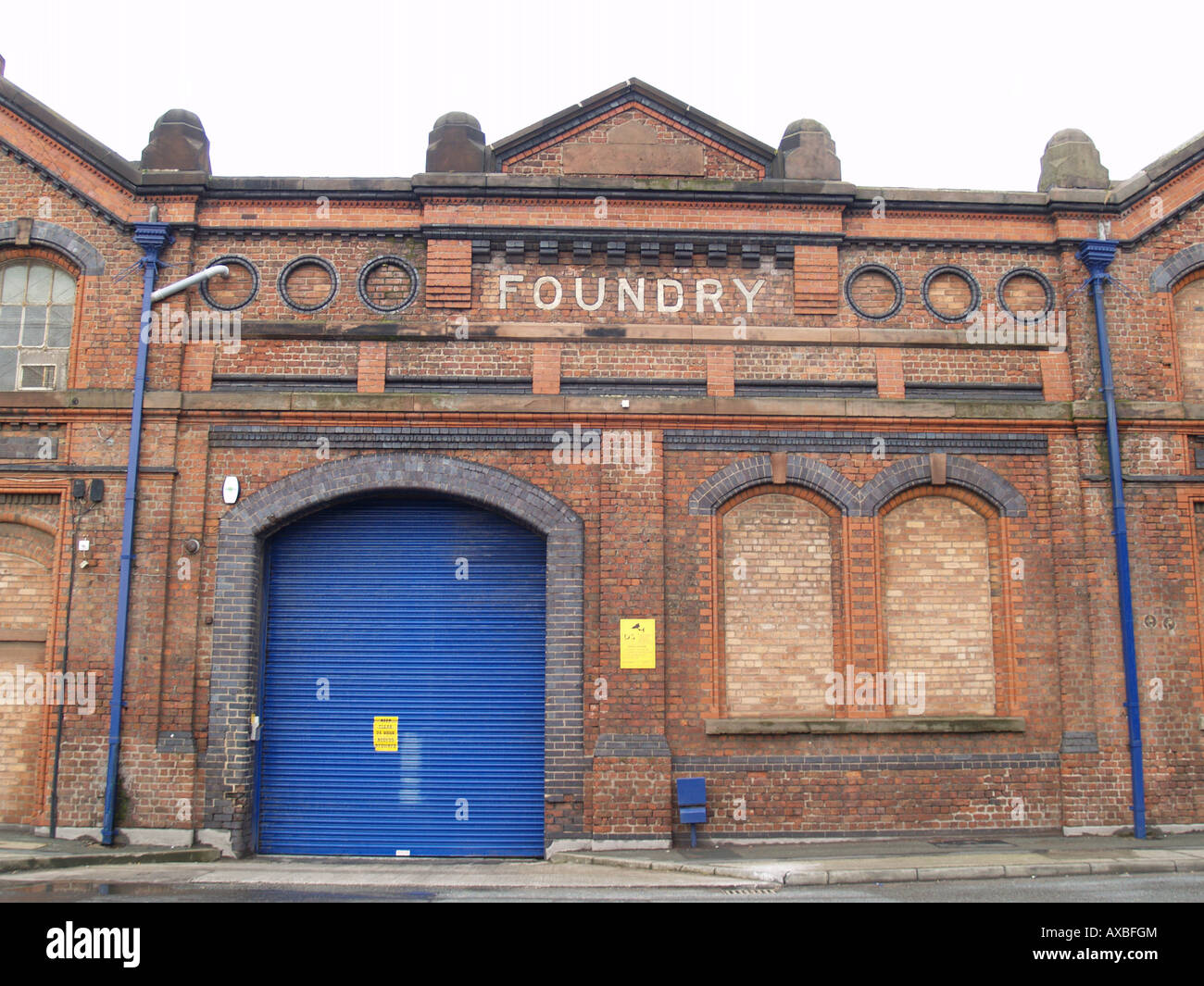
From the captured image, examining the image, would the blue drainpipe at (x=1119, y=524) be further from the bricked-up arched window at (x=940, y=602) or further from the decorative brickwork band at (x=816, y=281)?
the decorative brickwork band at (x=816, y=281)

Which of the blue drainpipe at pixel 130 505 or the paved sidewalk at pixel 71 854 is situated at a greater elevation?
the blue drainpipe at pixel 130 505

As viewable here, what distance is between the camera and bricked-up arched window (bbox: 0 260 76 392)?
12.5 metres

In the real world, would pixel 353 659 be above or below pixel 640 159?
below

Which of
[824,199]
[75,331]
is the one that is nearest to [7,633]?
[75,331]

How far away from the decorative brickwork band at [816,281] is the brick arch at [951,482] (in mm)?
2211

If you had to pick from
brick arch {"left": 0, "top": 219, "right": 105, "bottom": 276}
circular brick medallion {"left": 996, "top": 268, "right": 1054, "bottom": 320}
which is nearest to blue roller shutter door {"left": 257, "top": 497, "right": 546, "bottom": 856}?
brick arch {"left": 0, "top": 219, "right": 105, "bottom": 276}

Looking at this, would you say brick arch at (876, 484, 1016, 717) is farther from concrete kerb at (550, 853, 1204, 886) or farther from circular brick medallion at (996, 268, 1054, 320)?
circular brick medallion at (996, 268, 1054, 320)

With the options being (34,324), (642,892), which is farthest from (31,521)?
(642,892)

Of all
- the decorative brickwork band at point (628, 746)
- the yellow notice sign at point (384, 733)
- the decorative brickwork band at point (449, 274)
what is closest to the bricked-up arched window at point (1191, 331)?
the decorative brickwork band at point (628, 746)

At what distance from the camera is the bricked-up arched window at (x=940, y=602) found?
12.2 m

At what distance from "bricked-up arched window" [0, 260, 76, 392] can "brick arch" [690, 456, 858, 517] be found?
8134 millimetres

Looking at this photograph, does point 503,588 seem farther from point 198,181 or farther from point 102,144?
point 102,144

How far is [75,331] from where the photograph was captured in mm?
12438

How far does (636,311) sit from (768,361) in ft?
5.92
